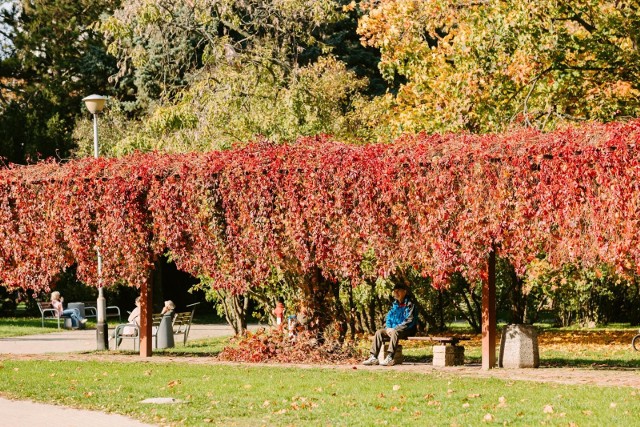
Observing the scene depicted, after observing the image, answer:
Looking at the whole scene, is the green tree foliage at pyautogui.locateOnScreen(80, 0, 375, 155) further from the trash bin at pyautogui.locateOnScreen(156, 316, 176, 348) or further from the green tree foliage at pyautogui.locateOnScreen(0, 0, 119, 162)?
the green tree foliage at pyautogui.locateOnScreen(0, 0, 119, 162)

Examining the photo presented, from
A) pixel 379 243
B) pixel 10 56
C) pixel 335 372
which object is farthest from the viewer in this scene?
pixel 10 56

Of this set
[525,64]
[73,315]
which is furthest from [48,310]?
[525,64]

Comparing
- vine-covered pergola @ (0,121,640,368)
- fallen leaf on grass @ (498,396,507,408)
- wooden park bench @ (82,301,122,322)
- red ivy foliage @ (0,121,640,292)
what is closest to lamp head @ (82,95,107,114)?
vine-covered pergola @ (0,121,640,368)

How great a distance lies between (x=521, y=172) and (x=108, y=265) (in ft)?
24.6

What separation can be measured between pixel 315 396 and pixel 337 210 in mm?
4506

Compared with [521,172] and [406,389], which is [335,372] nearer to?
[406,389]

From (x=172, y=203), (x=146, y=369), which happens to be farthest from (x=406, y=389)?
(x=172, y=203)

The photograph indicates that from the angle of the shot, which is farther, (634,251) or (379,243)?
(379,243)

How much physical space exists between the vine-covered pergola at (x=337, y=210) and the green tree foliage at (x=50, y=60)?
19392mm

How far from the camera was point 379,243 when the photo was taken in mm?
15781

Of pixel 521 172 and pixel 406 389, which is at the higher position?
pixel 521 172

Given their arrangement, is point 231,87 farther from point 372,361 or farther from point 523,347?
point 523,347

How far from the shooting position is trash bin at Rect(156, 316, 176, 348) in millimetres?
20391

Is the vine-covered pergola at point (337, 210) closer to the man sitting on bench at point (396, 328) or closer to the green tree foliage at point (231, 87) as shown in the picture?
the man sitting on bench at point (396, 328)
